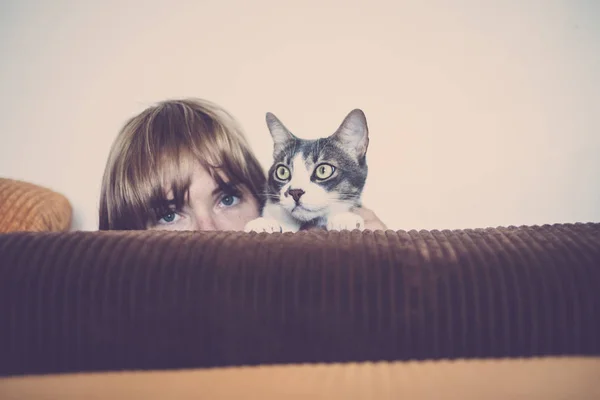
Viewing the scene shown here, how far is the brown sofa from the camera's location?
395mm

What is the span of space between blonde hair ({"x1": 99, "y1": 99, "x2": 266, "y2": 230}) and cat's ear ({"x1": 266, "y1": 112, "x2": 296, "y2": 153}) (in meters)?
0.08

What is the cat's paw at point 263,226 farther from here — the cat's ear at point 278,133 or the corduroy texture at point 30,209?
the corduroy texture at point 30,209

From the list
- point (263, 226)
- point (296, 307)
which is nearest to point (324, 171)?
point (263, 226)

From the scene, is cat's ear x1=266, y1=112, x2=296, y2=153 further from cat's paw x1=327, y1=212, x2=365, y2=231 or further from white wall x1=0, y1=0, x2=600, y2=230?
cat's paw x1=327, y1=212, x2=365, y2=231

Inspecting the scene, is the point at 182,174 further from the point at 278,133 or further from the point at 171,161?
the point at 278,133

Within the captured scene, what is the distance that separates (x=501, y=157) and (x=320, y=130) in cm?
52

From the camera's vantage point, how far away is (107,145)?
3.85ft

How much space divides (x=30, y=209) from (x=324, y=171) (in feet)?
2.43

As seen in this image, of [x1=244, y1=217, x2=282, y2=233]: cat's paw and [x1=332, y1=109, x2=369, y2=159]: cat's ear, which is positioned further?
[x1=332, y1=109, x2=369, y2=159]: cat's ear

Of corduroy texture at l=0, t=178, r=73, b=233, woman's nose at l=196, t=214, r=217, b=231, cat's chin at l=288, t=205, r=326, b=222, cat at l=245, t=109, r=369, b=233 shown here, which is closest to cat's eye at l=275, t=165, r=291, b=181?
cat at l=245, t=109, r=369, b=233

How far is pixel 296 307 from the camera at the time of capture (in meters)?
0.40

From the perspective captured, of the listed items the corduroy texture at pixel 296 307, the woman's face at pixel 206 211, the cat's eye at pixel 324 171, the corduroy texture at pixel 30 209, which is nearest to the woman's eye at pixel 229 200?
the woman's face at pixel 206 211

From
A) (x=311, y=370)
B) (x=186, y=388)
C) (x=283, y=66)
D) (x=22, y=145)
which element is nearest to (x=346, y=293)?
(x=311, y=370)

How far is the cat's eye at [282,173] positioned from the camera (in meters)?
1.08
